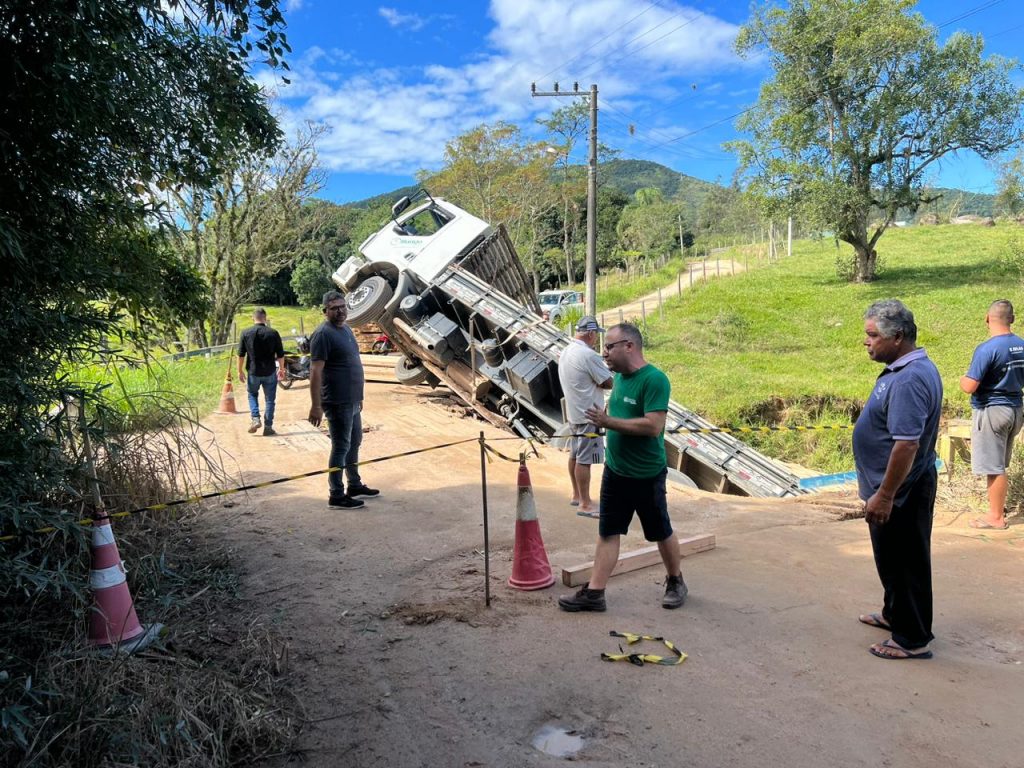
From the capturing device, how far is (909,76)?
21.6 m

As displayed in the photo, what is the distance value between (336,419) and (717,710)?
402 centimetres

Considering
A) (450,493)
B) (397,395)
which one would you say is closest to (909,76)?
(397,395)

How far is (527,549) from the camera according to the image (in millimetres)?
4574

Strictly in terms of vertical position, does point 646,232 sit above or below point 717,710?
above

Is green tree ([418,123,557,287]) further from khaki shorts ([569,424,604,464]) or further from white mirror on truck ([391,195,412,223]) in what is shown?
khaki shorts ([569,424,604,464])

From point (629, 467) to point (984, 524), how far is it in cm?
379

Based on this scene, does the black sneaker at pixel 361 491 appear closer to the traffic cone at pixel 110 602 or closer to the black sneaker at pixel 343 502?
the black sneaker at pixel 343 502

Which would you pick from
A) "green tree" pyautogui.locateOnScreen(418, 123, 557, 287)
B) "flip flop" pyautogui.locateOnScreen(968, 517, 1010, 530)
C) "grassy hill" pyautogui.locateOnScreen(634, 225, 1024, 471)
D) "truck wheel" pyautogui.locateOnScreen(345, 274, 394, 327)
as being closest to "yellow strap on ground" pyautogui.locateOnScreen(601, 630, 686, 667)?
"flip flop" pyautogui.locateOnScreen(968, 517, 1010, 530)

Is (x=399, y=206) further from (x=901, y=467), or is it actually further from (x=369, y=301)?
(x=901, y=467)

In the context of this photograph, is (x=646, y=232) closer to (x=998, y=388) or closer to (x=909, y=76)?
(x=909, y=76)

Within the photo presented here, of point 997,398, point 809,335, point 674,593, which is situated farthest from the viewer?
point 809,335

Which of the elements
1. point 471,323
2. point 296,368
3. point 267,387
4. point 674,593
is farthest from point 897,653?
point 296,368

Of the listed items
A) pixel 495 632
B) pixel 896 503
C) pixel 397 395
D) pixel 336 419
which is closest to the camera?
pixel 896 503

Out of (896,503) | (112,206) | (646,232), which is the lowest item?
(896,503)
